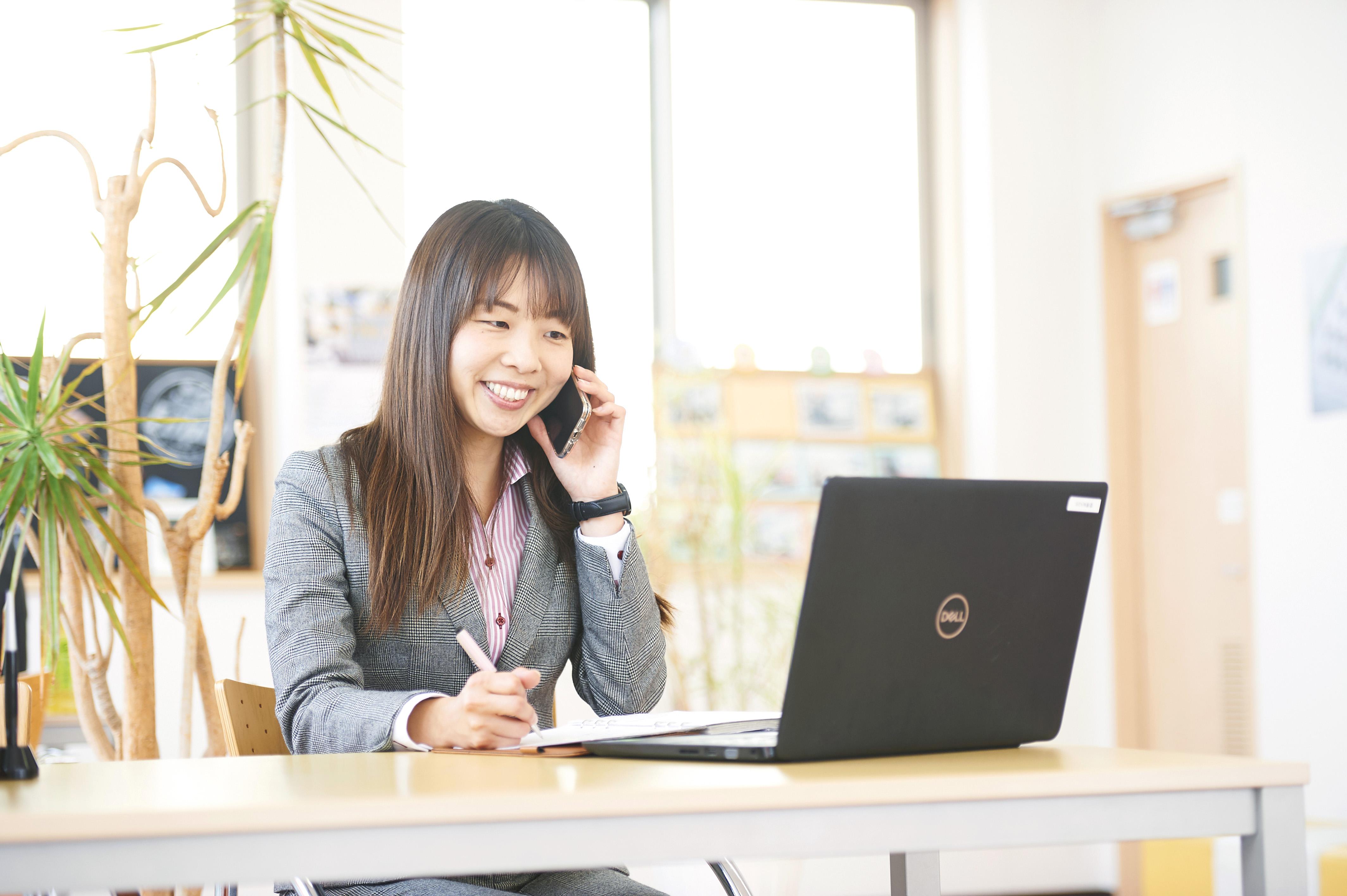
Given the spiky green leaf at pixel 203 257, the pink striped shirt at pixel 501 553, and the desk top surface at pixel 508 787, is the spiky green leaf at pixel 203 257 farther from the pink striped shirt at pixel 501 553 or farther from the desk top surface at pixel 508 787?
the desk top surface at pixel 508 787

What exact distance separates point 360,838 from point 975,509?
1.80 ft

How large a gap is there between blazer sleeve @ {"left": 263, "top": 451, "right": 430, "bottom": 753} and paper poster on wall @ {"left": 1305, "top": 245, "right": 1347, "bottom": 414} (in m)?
3.24

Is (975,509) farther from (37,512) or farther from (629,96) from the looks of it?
(629,96)

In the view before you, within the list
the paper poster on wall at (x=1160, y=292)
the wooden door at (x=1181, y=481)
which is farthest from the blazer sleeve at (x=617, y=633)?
the paper poster on wall at (x=1160, y=292)

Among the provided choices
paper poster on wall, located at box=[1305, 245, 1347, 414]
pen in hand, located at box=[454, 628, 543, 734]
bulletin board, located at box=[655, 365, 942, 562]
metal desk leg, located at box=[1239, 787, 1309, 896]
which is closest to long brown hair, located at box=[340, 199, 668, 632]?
pen in hand, located at box=[454, 628, 543, 734]

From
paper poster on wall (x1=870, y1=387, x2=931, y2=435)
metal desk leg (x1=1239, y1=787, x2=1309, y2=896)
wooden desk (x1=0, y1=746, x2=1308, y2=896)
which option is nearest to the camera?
wooden desk (x1=0, y1=746, x2=1308, y2=896)

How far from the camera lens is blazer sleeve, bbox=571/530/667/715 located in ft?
5.42

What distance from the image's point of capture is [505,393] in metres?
1.66

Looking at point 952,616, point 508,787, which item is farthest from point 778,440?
point 508,787

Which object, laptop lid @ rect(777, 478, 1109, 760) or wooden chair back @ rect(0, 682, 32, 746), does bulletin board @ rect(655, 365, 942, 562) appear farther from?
wooden chair back @ rect(0, 682, 32, 746)

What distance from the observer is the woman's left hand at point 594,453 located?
1.69 m

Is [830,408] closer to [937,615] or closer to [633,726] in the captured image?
[633,726]

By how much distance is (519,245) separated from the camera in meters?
1.66

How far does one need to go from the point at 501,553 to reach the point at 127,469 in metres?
0.88
